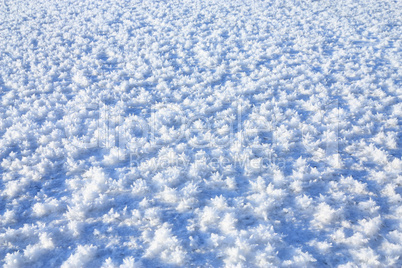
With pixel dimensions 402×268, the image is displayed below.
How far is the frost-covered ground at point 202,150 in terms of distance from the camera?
3.95 metres

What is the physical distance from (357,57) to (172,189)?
8198 millimetres

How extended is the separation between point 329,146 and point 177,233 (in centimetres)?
351

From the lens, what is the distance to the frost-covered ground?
3.95 metres

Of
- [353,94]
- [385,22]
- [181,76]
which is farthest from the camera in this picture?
[385,22]

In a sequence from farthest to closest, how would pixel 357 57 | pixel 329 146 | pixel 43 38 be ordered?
pixel 43 38 → pixel 357 57 → pixel 329 146

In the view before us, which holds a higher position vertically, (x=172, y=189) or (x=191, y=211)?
(x=172, y=189)

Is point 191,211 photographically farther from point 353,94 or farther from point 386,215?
point 353,94

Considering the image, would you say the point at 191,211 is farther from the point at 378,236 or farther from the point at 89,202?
the point at 378,236

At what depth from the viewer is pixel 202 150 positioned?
18.9ft

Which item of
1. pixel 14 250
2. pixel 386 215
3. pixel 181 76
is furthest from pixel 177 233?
pixel 181 76

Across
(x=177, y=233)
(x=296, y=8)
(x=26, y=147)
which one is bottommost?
(x=177, y=233)

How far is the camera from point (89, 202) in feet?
14.9

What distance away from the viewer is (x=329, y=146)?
573 centimetres

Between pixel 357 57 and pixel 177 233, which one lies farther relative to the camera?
pixel 357 57
